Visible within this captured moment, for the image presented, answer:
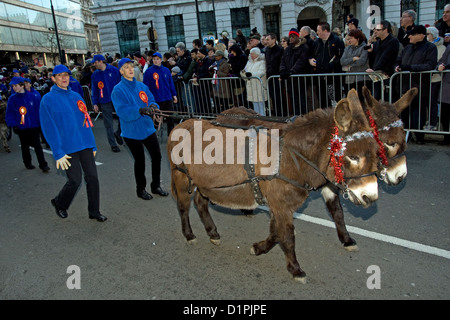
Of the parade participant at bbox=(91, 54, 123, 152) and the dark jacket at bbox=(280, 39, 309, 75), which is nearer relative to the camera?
the dark jacket at bbox=(280, 39, 309, 75)

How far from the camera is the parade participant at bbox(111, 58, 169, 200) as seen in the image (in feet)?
16.8

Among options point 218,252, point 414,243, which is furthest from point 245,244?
point 414,243

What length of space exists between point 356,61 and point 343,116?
5378mm

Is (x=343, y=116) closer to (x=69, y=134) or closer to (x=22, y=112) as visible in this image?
(x=69, y=134)

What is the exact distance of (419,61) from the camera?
668 cm

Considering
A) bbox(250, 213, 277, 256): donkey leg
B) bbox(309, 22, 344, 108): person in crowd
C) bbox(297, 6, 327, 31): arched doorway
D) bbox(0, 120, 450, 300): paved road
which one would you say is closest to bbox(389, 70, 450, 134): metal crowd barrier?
bbox(309, 22, 344, 108): person in crowd

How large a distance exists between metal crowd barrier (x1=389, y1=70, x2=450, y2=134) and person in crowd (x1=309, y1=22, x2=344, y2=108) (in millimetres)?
1211

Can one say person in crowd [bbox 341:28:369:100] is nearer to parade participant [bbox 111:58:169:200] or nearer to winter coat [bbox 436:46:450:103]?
winter coat [bbox 436:46:450:103]

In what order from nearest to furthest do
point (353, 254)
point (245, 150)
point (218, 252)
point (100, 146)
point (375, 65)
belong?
1. point (245, 150)
2. point (353, 254)
3. point (218, 252)
4. point (375, 65)
5. point (100, 146)

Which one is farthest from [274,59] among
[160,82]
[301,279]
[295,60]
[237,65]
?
[301,279]

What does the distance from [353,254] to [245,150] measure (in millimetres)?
1662
